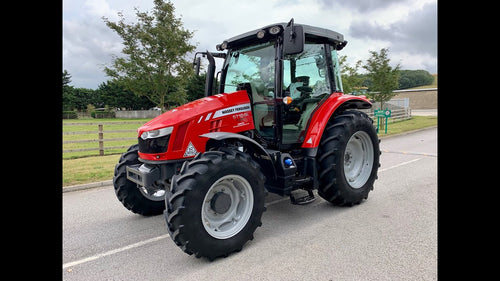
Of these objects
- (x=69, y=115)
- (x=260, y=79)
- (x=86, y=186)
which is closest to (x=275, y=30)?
(x=260, y=79)

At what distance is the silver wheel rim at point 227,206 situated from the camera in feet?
9.76

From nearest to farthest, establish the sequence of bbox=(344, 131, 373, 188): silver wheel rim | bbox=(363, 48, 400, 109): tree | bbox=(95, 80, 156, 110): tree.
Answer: bbox=(344, 131, 373, 188): silver wheel rim → bbox=(363, 48, 400, 109): tree → bbox=(95, 80, 156, 110): tree

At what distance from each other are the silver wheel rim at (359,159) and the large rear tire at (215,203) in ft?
6.59

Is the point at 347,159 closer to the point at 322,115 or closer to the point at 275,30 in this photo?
the point at 322,115

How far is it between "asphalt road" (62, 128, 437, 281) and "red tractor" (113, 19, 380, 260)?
0.23 metres

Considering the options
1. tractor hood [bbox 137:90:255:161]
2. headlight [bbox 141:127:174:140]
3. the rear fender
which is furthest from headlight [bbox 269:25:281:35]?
headlight [bbox 141:127:174:140]

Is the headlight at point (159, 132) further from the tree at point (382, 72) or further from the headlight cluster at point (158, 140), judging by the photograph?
the tree at point (382, 72)

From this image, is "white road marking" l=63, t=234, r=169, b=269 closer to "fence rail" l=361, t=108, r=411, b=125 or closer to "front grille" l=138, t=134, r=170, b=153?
"front grille" l=138, t=134, r=170, b=153

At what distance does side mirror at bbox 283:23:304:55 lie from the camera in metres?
3.10

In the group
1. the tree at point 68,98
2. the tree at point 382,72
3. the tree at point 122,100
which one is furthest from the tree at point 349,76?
the tree at point 68,98

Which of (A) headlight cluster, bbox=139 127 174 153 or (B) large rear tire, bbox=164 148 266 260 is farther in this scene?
(A) headlight cluster, bbox=139 127 174 153
